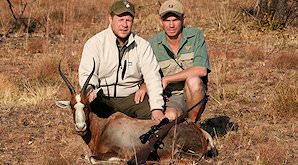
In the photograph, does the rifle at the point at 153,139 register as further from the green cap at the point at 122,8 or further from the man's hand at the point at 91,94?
the green cap at the point at 122,8

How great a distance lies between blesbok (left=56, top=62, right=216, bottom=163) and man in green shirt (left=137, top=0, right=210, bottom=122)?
0.58 metres

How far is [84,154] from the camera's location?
655 centimetres

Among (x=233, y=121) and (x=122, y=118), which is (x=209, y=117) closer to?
(x=233, y=121)

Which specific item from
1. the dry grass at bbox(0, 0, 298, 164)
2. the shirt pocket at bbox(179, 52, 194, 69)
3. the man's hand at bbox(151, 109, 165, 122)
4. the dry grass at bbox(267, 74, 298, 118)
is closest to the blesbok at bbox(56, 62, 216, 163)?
the man's hand at bbox(151, 109, 165, 122)

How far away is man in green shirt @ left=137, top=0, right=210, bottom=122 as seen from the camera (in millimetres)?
6711

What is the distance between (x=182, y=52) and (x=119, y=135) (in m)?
1.64

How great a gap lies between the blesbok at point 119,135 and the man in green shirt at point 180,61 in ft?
1.91

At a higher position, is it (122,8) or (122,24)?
(122,8)

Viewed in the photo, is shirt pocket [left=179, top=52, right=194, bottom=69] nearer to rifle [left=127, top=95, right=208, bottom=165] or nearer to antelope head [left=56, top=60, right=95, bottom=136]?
rifle [left=127, top=95, right=208, bottom=165]

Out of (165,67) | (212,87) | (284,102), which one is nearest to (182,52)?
(165,67)

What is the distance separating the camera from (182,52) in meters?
7.02

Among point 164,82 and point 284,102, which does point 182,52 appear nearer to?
point 164,82

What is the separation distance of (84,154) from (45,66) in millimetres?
4655

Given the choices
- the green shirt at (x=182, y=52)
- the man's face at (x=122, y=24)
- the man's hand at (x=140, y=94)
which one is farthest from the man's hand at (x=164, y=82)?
the man's face at (x=122, y=24)
